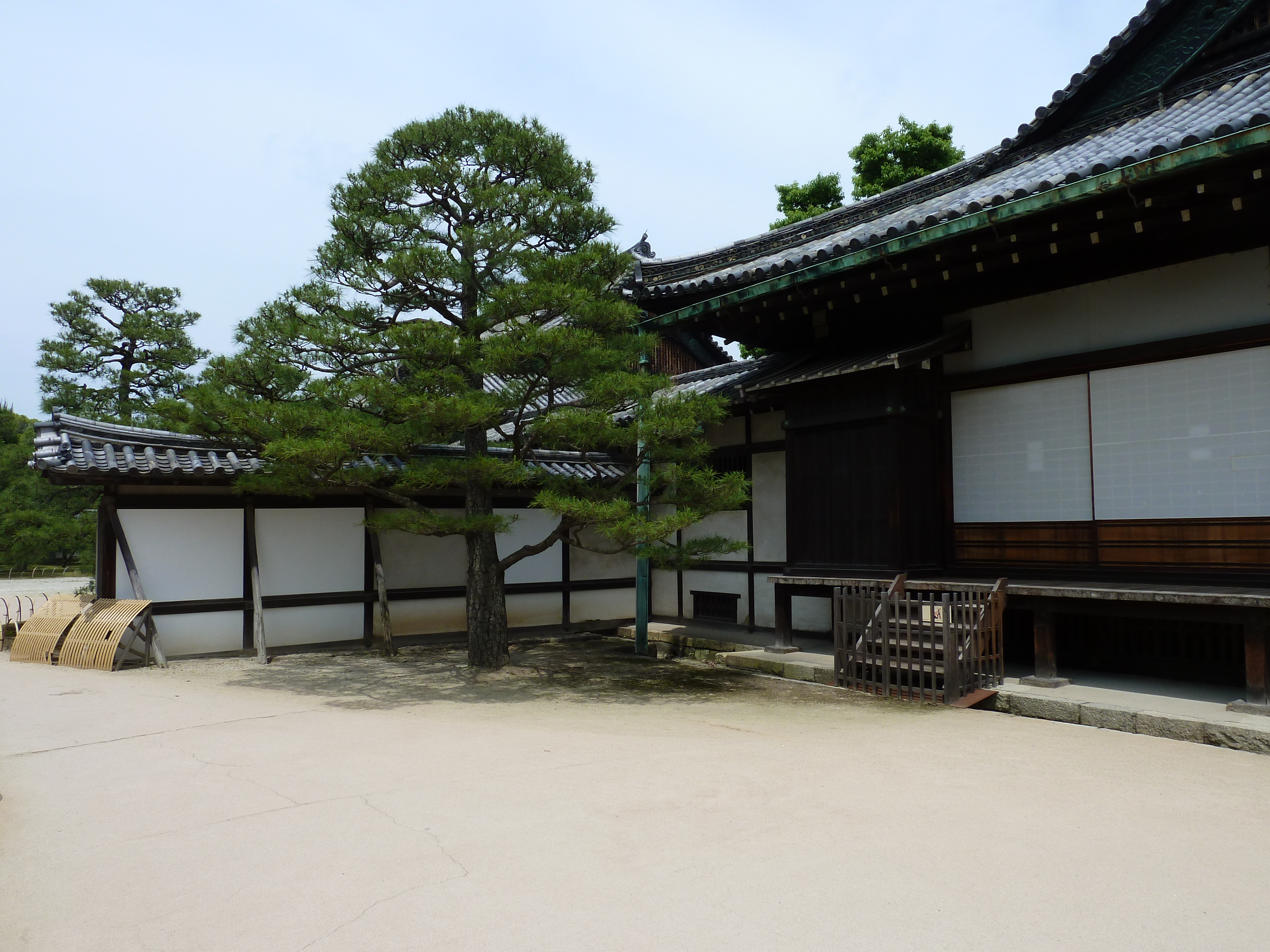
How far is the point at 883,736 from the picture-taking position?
5.89 m

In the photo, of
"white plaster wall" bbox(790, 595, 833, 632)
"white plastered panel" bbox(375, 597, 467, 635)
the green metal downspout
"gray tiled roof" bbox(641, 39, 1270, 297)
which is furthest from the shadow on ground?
"gray tiled roof" bbox(641, 39, 1270, 297)

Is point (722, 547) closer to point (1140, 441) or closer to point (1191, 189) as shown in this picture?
point (1140, 441)

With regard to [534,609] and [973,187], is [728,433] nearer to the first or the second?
[534,609]

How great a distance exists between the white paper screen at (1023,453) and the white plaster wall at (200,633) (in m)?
8.69

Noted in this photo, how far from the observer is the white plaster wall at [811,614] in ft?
33.3

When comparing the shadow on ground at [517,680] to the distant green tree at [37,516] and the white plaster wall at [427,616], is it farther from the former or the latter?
the distant green tree at [37,516]

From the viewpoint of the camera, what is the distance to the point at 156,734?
20.2ft

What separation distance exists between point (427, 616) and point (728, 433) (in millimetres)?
5012

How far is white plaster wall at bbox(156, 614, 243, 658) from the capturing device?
32.2ft

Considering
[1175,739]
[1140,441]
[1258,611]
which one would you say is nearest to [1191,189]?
[1140,441]

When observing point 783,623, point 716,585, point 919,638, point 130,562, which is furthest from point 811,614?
point 130,562

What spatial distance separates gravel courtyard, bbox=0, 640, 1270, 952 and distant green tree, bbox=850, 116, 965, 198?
17716 millimetres

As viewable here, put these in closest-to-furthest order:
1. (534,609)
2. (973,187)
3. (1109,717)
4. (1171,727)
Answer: (1171,727)
(1109,717)
(973,187)
(534,609)

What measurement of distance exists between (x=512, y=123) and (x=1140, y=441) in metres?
6.90
